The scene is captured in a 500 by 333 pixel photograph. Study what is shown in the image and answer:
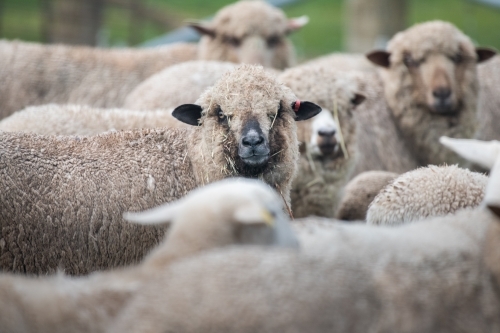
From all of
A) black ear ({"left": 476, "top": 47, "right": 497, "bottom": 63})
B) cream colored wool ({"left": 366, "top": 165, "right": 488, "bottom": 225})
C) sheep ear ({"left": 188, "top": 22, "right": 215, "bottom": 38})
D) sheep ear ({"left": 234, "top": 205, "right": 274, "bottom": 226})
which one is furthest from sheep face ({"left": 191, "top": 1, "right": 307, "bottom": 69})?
sheep ear ({"left": 234, "top": 205, "right": 274, "bottom": 226})

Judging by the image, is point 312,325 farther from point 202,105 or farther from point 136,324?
point 202,105

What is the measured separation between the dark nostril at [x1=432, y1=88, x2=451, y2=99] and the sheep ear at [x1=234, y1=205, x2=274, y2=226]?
4163mm

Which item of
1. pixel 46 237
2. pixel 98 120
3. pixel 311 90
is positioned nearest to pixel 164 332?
pixel 46 237

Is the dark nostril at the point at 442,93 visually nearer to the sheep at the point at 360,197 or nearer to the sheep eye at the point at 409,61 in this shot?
the sheep eye at the point at 409,61

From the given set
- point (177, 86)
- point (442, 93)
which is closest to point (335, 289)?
point (177, 86)

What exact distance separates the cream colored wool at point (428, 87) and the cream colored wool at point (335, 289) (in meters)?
3.94

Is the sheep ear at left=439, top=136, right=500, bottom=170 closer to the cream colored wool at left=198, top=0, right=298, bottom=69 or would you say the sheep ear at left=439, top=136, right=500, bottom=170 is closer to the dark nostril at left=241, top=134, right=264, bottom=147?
the dark nostril at left=241, top=134, right=264, bottom=147

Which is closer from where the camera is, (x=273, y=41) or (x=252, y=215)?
(x=252, y=215)

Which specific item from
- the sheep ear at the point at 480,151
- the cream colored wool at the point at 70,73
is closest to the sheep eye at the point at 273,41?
the cream colored wool at the point at 70,73

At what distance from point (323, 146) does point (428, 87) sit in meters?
1.73

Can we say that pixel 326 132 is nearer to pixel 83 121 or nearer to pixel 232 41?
pixel 83 121

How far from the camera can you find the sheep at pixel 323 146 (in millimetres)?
5867

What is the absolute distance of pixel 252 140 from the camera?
4418 millimetres

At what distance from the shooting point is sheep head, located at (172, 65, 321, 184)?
14.7ft
